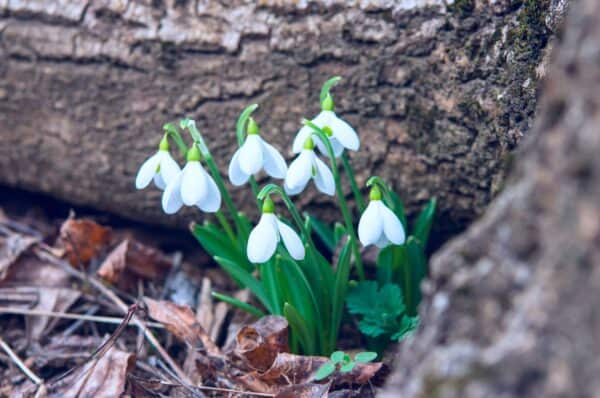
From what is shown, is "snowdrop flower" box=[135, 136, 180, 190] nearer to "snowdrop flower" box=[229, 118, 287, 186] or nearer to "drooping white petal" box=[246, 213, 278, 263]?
"snowdrop flower" box=[229, 118, 287, 186]

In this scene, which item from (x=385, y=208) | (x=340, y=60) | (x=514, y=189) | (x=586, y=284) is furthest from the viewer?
(x=340, y=60)

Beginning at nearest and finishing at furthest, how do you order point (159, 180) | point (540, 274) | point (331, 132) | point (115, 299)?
point (540, 274), point (331, 132), point (159, 180), point (115, 299)

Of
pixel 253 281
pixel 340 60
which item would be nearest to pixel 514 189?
pixel 253 281

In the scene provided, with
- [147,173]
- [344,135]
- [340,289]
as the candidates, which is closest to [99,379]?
[147,173]

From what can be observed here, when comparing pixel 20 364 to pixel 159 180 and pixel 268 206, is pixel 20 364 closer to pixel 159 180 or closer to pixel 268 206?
pixel 159 180

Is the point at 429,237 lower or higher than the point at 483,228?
lower

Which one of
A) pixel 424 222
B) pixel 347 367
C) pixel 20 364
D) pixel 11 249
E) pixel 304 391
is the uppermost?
pixel 424 222

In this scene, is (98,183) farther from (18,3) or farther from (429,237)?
(429,237)

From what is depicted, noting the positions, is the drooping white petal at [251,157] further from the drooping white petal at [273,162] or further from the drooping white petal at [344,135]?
the drooping white petal at [344,135]
